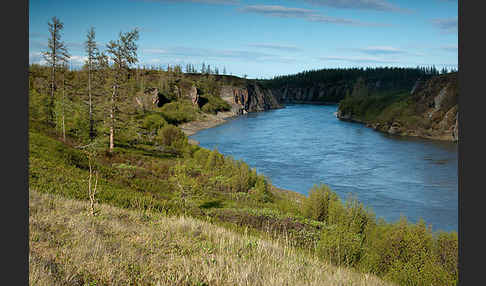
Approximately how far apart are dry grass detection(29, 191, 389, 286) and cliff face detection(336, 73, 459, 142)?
78.2m

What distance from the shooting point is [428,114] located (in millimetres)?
92500

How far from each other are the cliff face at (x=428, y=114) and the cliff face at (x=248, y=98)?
50.5 m

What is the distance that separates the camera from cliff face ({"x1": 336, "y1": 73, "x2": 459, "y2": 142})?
3147 inches

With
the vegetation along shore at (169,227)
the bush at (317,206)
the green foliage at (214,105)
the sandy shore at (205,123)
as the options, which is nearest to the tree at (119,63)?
the vegetation along shore at (169,227)

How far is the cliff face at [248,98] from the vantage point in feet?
472

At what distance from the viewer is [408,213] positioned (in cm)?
2955

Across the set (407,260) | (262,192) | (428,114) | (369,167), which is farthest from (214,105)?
(407,260)

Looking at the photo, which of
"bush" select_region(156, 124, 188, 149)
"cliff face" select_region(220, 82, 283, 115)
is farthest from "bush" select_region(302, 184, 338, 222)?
"cliff face" select_region(220, 82, 283, 115)

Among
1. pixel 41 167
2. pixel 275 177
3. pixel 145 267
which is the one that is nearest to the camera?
pixel 145 267

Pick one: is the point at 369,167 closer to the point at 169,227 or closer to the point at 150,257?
the point at 169,227

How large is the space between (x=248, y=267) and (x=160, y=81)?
12544cm

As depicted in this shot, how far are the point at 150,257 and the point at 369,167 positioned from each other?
44413mm

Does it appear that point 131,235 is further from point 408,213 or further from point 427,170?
point 427,170

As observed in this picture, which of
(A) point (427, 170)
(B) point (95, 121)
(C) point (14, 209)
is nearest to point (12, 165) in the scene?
(C) point (14, 209)
